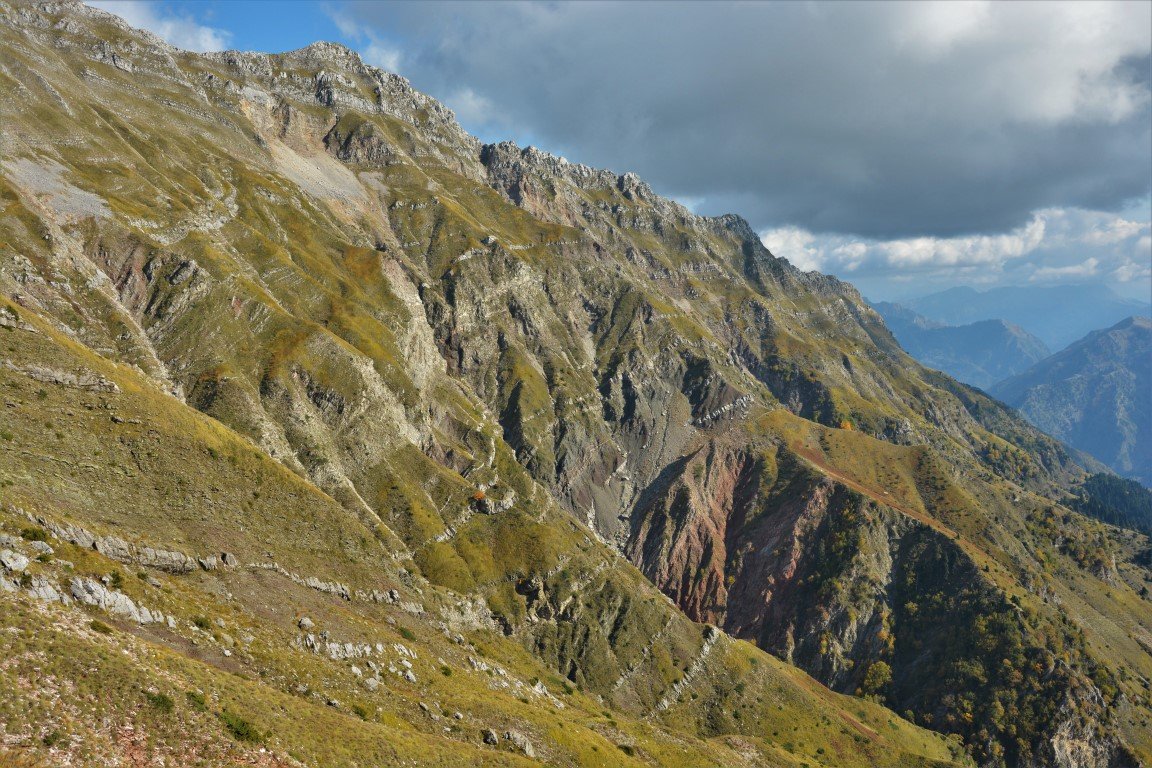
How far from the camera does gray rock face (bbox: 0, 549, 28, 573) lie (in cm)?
4300

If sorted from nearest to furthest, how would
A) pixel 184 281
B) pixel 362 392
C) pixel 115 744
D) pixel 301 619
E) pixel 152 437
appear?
pixel 115 744 < pixel 301 619 < pixel 152 437 < pixel 184 281 < pixel 362 392

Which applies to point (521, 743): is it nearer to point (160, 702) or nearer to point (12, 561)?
point (160, 702)

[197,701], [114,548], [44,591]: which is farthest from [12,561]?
[114,548]

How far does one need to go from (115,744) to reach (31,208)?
492 feet

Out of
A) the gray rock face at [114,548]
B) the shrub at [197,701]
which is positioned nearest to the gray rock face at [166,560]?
the gray rock face at [114,548]

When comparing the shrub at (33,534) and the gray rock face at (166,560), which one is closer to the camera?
the shrub at (33,534)

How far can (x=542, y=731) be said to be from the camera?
75.1 m

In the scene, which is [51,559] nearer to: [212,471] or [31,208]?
[212,471]

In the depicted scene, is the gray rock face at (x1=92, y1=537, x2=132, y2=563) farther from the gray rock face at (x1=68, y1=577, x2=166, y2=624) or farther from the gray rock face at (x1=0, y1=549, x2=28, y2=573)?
the gray rock face at (x1=0, y1=549, x2=28, y2=573)

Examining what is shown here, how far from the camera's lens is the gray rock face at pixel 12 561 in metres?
43.0

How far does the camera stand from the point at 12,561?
4347 cm

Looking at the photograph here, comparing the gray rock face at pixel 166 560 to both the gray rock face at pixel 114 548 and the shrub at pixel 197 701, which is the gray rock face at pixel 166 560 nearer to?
the gray rock face at pixel 114 548

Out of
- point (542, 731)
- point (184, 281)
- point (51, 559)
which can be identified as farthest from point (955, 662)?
point (184, 281)

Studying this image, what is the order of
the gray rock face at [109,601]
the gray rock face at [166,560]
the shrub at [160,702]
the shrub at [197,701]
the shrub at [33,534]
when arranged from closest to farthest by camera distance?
the shrub at [160,702]
the shrub at [197,701]
the gray rock face at [109,601]
the shrub at [33,534]
the gray rock face at [166,560]
